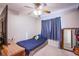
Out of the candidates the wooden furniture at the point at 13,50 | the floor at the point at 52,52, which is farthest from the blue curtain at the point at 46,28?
the wooden furniture at the point at 13,50

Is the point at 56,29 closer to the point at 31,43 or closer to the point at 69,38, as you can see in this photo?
the point at 69,38

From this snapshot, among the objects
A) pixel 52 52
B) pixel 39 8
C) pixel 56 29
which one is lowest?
pixel 52 52

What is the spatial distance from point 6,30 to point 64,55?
2.62 ft

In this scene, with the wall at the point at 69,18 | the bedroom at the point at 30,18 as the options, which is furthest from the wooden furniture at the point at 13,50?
the wall at the point at 69,18

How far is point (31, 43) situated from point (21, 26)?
26 cm

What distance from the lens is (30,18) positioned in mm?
1429

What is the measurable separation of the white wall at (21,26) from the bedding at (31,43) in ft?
0.20

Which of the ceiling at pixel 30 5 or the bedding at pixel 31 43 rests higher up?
the ceiling at pixel 30 5

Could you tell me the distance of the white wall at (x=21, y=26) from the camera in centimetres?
136

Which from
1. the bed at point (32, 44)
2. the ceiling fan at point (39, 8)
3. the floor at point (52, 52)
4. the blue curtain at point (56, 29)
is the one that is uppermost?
the ceiling fan at point (39, 8)

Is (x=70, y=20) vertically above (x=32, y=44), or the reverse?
(x=70, y=20)

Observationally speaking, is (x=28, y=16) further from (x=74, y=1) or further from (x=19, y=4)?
(x=74, y=1)

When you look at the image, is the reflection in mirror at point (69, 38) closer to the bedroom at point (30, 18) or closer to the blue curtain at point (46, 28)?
the bedroom at point (30, 18)

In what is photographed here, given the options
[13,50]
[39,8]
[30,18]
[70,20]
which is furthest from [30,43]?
[70,20]
